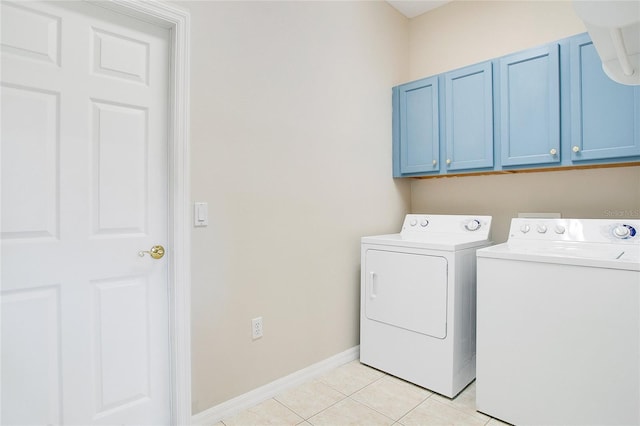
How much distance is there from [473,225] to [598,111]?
3.10 ft

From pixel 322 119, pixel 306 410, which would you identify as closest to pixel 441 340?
pixel 306 410

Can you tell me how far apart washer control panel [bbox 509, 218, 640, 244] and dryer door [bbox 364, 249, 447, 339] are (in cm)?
57

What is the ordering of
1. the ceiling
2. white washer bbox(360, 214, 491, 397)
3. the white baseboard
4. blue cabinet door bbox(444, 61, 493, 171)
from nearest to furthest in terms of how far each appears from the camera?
the white baseboard < white washer bbox(360, 214, 491, 397) < blue cabinet door bbox(444, 61, 493, 171) < the ceiling

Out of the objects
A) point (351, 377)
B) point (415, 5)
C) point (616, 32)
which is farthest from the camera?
point (415, 5)

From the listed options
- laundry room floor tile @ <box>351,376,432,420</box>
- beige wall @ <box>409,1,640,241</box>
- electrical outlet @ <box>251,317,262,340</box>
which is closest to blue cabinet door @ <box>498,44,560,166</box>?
beige wall @ <box>409,1,640,241</box>

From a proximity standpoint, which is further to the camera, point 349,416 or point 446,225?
point 446,225

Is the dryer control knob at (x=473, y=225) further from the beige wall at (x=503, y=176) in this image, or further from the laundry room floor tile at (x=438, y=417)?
the laundry room floor tile at (x=438, y=417)

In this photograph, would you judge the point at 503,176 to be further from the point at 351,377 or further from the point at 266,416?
the point at 266,416

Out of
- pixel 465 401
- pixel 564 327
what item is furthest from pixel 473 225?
pixel 465 401

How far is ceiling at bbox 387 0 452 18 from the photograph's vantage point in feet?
9.37

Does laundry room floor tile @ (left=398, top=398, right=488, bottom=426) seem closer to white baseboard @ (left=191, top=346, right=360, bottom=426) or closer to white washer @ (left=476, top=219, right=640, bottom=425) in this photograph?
white washer @ (left=476, top=219, right=640, bottom=425)

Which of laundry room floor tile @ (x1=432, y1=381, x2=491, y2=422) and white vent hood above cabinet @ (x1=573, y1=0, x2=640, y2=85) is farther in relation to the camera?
laundry room floor tile @ (x1=432, y1=381, x2=491, y2=422)

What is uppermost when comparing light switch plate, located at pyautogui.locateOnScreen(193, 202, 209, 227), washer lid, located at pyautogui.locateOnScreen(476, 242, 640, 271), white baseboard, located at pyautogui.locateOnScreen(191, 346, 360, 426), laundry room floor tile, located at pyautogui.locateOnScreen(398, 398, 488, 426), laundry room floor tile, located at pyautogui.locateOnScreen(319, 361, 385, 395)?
light switch plate, located at pyautogui.locateOnScreen(193, 202, 209, 227)

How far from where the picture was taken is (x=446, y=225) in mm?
2576
